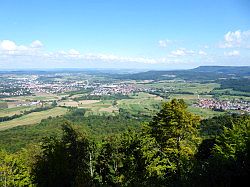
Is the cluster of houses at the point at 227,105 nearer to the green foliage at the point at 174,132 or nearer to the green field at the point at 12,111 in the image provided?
the green field at the point at 12,111

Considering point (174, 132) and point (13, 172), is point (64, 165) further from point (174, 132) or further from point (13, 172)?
point (174, 132)

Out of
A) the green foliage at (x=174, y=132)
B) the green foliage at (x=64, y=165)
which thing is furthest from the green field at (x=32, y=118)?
the green foliage at (x=174, y=132)

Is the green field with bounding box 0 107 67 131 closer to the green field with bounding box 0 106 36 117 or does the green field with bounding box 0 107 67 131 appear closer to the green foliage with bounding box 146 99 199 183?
the green field with bounding box 0 106 36 117

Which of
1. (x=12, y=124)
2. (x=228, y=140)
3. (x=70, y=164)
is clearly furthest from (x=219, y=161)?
(x=12, y=124)

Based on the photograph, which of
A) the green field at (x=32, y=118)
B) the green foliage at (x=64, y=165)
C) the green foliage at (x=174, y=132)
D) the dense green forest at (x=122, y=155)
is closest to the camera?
the dense green forest at (x=122, y=155)

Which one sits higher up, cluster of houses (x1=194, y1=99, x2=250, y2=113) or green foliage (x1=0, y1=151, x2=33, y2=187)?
green foliage (x1=0, y1=151, x2=33, y2=187)

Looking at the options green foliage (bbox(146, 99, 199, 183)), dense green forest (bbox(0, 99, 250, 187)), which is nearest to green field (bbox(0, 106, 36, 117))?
dense green forest (bbox(0, 99, 250, 187))

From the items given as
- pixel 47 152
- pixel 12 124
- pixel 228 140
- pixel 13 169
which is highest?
pixel 228 140

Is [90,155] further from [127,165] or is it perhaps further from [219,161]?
[219,161]
